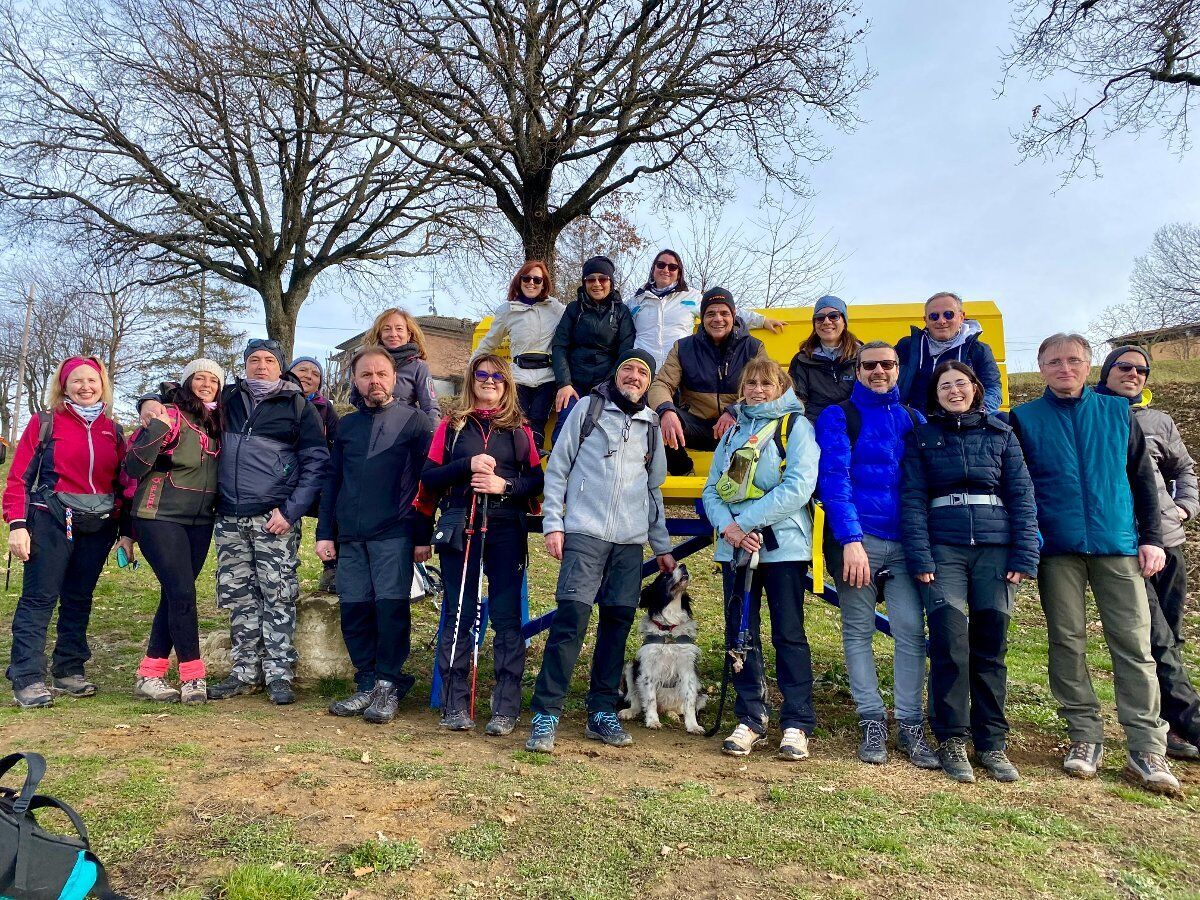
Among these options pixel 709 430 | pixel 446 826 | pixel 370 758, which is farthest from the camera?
pixel 709 430

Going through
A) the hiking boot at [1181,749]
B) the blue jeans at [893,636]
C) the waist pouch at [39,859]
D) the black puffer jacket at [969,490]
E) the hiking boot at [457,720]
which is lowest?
the hiking boot at [1181,749]

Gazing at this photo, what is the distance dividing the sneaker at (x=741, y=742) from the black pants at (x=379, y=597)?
206 centimetres

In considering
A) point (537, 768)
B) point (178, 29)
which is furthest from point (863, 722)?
point (178, 29)

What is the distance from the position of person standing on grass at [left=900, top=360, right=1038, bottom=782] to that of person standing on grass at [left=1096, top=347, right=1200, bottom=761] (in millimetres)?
962

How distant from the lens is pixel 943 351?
489 centimetres

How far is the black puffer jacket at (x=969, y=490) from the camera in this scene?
3.98 metres

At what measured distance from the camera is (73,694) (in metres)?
5.07

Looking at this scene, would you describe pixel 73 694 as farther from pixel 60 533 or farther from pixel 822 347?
pixel 822 347

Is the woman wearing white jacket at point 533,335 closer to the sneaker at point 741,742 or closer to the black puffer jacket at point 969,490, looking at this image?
the sneaker at point 741,742

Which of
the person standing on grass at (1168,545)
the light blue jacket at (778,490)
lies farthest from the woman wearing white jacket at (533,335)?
the person standing on grass at (1168,545)

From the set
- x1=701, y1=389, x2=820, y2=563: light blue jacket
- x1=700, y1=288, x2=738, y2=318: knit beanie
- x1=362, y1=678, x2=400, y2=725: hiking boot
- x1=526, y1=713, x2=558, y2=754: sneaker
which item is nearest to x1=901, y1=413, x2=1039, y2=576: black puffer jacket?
x1=701, y1=389, x2=820, y2=563: light blue jacket

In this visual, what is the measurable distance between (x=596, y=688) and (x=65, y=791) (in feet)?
8.50

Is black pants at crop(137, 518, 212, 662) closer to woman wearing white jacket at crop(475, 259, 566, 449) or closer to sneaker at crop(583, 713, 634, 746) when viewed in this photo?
woman wearing white jacket at crop(475, 259, 566, 449)

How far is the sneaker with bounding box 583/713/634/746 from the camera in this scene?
4430 millimetres
